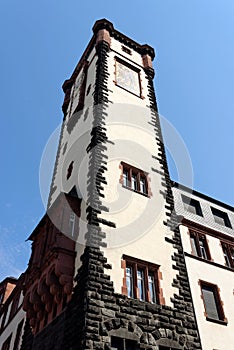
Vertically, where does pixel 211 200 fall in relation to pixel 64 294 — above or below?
above

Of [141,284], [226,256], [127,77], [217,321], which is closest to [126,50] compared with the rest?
[127,77]

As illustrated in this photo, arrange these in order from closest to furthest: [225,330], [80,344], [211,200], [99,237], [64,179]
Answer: [80,344] → [99,237] → [225,330] → [64,179] → [211,200]

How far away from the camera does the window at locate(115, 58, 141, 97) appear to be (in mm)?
24031

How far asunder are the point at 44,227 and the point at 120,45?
18.0m

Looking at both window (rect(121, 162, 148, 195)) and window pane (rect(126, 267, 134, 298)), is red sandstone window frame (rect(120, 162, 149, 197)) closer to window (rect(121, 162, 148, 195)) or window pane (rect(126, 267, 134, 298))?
window (rect(121, 162, 148, 195))

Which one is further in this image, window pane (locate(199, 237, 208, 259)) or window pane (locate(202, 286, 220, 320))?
window pane (locate(199, 237, 208, 259))

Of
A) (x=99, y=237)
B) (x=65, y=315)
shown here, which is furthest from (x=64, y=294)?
(x=99, y=237)

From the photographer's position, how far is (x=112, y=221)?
14852 mm

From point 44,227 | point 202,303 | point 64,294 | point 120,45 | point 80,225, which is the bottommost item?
point 64,294

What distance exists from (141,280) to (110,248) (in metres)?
1.88

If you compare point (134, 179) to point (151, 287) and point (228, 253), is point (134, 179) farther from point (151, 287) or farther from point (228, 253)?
point (228, 253)

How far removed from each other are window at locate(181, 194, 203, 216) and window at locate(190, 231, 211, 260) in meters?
2.22

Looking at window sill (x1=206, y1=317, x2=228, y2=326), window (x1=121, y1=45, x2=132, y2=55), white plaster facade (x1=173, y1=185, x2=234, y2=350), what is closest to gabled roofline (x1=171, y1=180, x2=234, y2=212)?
white plaster facade (x1=173, y1=185, x2=234, y2=350)

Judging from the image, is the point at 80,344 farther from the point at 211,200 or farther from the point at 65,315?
the point at 211,200
